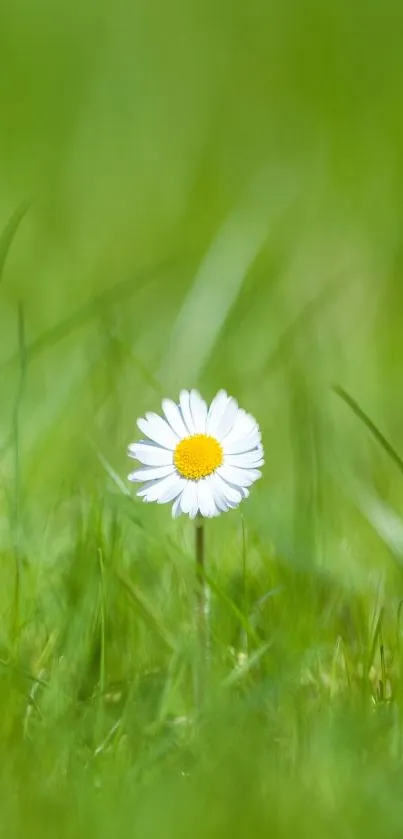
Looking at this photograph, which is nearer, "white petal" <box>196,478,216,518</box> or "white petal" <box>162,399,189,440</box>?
"white petal" <box>196,478,216,518</box>

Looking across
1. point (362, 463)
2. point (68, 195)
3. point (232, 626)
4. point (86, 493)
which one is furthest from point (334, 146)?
point (232, 626)

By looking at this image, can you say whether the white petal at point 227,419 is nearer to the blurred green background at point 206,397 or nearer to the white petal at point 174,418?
the white petal at point 174,418

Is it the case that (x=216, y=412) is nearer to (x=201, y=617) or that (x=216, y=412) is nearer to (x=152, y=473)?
(x=152, y=473)

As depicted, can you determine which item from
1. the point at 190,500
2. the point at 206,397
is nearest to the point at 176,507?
the point at 190,500

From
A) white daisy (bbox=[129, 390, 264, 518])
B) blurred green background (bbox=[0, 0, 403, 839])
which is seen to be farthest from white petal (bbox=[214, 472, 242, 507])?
blurred green background (bbox=[0, 0, 403, 839])

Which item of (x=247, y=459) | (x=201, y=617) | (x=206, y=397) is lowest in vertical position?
(x=201, y=617)

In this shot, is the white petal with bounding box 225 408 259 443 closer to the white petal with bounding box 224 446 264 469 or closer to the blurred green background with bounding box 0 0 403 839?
the white petal with bounding box 224 446 264 469

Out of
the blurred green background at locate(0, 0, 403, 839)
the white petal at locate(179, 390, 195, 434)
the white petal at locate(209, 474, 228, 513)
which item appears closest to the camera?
the blurred green background at locate(0, 0, 403, 839)
